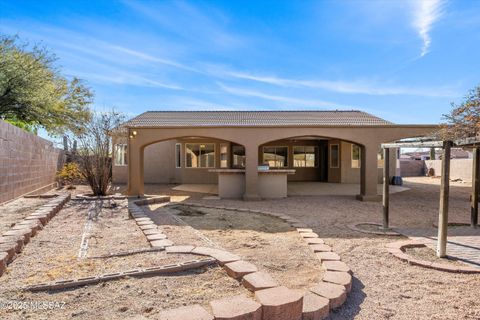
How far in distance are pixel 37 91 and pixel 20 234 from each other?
1130cm

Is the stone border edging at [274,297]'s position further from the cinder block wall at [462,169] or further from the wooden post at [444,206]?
the cinder block wall at [462,169]

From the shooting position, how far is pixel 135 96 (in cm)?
2280

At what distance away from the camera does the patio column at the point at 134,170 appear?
11336mm

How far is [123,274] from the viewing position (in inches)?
130

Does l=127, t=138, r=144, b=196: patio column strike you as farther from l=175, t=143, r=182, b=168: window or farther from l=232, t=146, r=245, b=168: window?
l=232, t=146, r=245, b=168: window

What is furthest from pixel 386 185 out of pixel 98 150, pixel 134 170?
pixel 98 150

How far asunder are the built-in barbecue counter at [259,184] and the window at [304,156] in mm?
7212

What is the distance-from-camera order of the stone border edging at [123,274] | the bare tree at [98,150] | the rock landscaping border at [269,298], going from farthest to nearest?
the bare tree at [98,150] < the stone border edging at [123,274] < the rock landscaping border at [269,298]

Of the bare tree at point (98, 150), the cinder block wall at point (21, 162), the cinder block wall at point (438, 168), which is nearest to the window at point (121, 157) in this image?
the cinder block wall at point (21, 162)

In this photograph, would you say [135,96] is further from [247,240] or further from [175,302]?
[175,302]

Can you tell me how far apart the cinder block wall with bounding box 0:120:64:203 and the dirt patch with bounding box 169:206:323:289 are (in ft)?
15.2

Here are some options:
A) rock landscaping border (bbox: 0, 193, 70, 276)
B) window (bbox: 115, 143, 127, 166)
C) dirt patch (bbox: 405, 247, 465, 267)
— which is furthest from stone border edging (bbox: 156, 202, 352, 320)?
window (bbox: 115, 143, 127, 166)

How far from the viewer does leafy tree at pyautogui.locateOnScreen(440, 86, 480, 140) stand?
23.2 feet

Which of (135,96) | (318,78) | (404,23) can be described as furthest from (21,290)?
(135,96)
